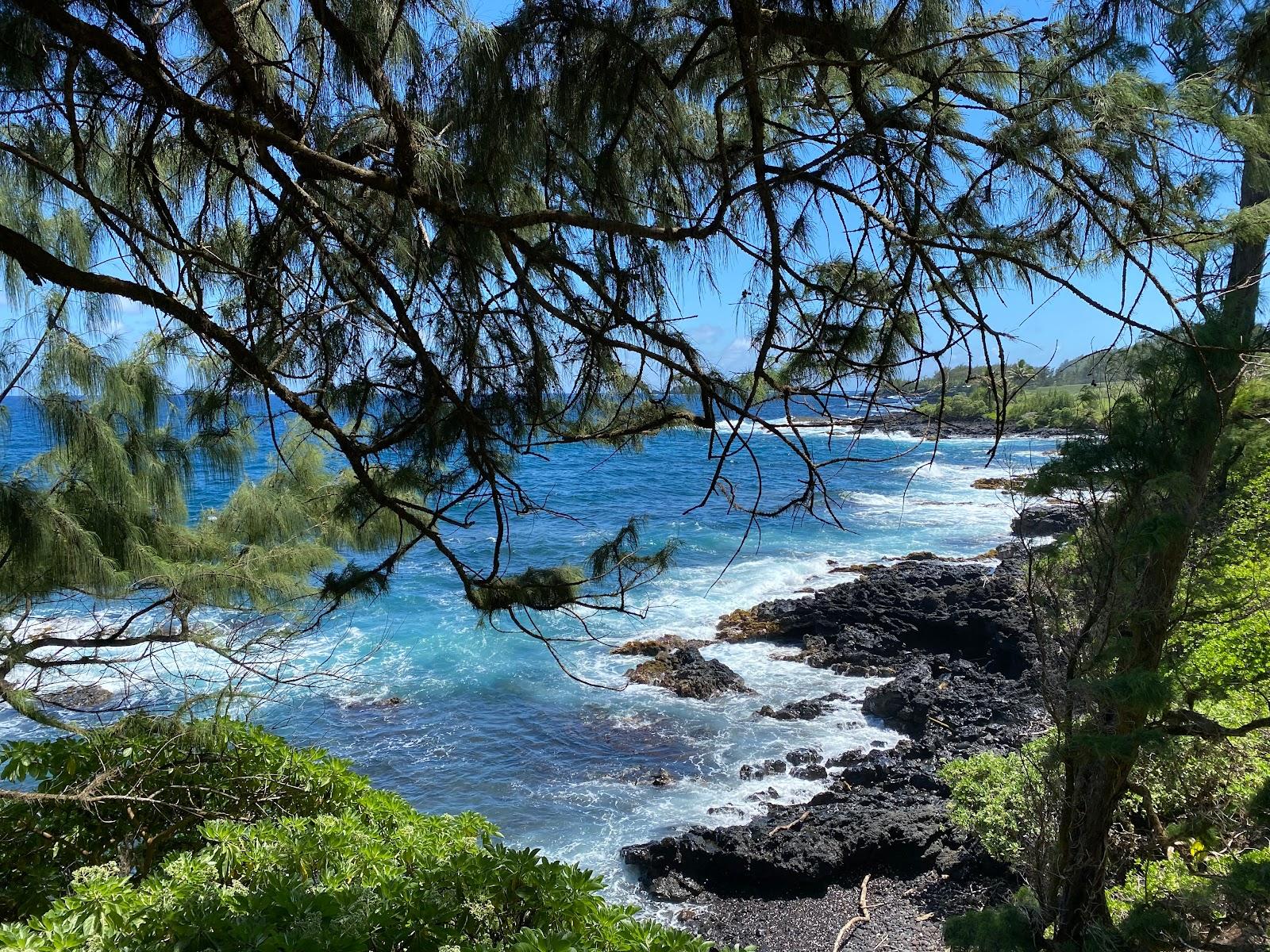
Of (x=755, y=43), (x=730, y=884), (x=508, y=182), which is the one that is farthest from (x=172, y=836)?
(x=730, y=884)

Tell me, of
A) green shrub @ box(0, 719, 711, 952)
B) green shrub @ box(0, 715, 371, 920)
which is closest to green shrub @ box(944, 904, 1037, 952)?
green shrub @ box(0, 719, 711, 952)

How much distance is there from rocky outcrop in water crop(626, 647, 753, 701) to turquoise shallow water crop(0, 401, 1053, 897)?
22 cm

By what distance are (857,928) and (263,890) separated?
5.25 m

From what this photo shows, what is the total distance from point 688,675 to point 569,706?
4.95ft

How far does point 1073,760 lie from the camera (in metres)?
5.48

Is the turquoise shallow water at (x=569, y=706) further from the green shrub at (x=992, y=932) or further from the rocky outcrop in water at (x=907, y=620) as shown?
the green shrub at (x=992, y=932)

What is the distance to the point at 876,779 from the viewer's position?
8398 millimetres

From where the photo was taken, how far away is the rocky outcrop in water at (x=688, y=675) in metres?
10.7

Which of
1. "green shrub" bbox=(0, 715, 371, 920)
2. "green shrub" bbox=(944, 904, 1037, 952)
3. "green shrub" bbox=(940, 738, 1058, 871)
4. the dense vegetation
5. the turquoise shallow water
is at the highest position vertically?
the dense vegetation

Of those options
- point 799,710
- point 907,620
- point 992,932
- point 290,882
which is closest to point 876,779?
point 799,710

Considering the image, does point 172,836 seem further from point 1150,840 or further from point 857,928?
point 1150,840

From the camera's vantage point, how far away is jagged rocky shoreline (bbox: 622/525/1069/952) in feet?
21.8

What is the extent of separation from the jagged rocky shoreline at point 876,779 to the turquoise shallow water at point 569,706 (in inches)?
14.4

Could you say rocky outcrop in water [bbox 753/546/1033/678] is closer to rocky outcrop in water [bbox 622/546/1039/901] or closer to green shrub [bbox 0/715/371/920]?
rocky outcrop in water [bbox 622/546/1039/901]
